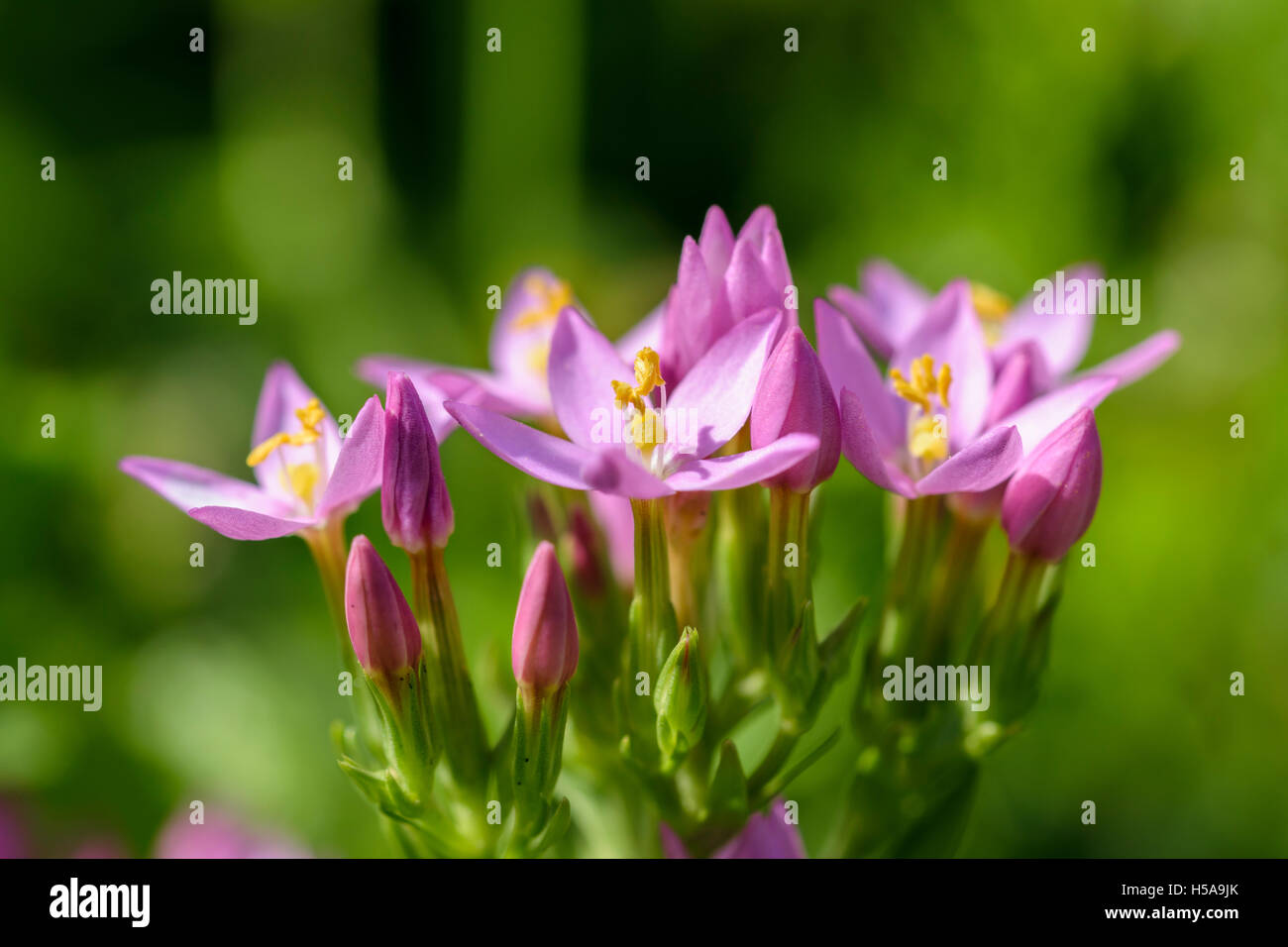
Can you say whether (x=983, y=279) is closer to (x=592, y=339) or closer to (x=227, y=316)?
(x=592, y=339)

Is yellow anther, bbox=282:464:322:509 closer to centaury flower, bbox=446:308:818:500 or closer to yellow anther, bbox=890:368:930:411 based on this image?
centaury flower, bbox=446:308:818:500

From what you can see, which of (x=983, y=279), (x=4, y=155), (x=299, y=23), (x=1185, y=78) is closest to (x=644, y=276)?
(x=983, y=279)

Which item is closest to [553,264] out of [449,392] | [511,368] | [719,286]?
[511,368]

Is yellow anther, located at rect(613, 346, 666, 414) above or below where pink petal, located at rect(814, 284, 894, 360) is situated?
below

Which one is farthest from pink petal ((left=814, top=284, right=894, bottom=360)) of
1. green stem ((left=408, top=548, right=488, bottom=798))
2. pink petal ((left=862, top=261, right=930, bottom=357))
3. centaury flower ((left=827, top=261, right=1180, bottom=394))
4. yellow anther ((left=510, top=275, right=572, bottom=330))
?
green stem ((left=408, top=548, right=488, bottom=798))

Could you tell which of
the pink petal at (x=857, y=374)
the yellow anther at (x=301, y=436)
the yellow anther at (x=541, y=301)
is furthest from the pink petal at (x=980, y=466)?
the yellow anther at (x=301, y=436)

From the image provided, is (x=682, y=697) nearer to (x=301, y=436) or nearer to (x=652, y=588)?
(x=652, y=588)

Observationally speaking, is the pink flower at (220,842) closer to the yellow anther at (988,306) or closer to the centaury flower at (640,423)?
the centaury flower at (640,423)
